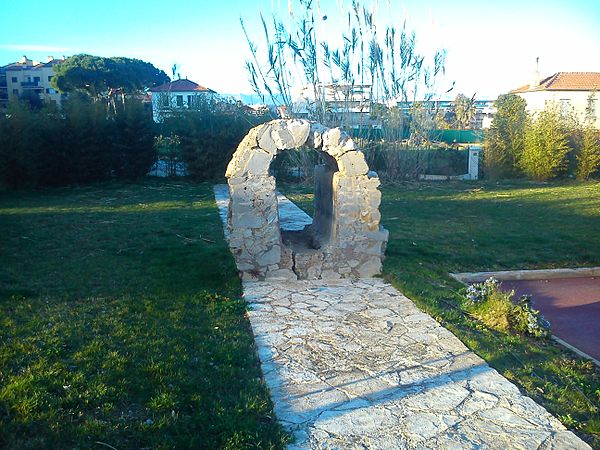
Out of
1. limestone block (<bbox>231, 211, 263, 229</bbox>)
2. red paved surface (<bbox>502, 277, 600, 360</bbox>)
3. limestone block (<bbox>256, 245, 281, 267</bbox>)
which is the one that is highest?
limestone block (<bbox>231, 211, 263, 229</bbox>)

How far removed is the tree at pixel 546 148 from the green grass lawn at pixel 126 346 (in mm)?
13600

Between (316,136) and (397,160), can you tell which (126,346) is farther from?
(397,160)

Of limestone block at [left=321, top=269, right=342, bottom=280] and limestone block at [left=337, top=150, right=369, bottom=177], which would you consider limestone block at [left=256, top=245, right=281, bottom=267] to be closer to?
limestone block at [left=321, top=269, right=342, bottom=280]

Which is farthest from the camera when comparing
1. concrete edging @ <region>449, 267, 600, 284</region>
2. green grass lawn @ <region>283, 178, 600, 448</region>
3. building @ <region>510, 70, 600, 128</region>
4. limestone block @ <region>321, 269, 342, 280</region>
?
building @ <region>510, 70, 600, 128</region>

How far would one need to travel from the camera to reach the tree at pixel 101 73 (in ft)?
137

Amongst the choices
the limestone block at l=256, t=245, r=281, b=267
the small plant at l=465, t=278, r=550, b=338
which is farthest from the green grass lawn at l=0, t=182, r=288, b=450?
the small plant at l=465, t=278, r=550, b=338

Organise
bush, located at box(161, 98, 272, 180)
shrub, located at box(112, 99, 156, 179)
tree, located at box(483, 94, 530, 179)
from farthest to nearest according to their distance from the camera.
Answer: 1. tree, located at box(483, 94, 530, 179)
2. bush, located at box(161, 98, 272, 180)
3. shrub, located at box(112, 99, 156, 179)

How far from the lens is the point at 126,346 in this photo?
489 cm

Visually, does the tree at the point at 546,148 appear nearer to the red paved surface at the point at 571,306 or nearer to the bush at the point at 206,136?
the bush at the point at 206,136

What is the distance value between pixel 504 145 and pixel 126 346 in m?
18.0

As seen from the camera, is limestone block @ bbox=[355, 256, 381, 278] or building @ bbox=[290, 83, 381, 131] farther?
building @ bbox=[290, 83, 381, 131]

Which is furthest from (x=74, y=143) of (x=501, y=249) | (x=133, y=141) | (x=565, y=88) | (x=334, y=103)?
(x=565, y=88)

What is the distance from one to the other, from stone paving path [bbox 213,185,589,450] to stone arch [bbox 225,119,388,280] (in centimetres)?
102

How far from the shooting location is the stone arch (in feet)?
23.3
